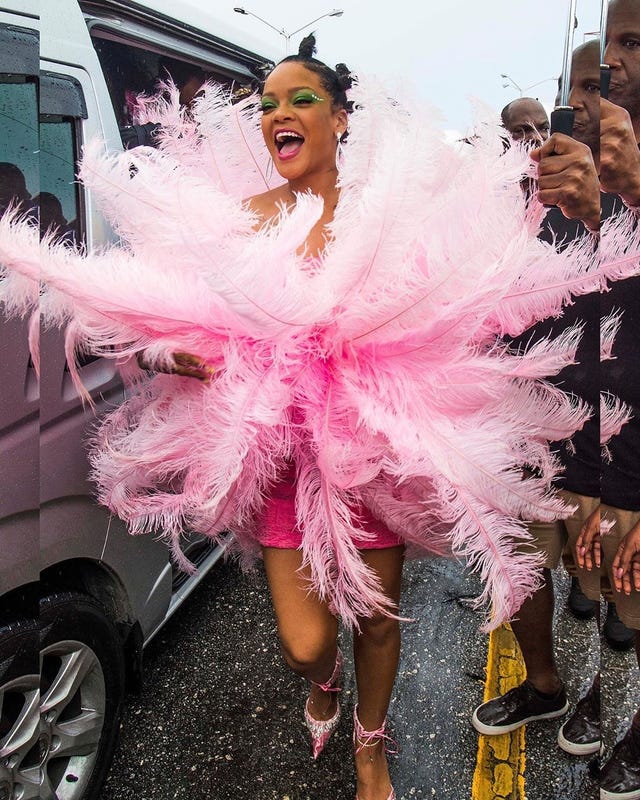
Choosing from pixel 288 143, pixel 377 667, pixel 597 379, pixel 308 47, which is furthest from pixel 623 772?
pixel 308 47

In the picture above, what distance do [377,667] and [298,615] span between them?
0.27 metres

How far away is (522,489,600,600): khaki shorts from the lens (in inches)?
49.8

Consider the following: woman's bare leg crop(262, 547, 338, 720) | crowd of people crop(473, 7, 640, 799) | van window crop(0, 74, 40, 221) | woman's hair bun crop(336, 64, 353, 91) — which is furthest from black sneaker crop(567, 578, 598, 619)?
van window crop(0, 74, 40, 221)

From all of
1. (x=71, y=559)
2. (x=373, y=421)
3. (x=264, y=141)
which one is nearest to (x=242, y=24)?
(x=264, y=141)

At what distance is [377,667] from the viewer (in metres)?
1.59

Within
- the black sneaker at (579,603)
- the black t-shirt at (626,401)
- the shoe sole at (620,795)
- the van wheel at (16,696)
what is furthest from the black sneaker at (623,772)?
the van wheel at (16,696)

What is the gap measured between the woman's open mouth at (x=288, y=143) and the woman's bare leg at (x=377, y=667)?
90 centimetres

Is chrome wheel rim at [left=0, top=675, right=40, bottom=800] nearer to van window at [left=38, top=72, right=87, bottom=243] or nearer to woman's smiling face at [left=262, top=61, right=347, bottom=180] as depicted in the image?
van window at [left=38, top=72, right=87, bottom=243]

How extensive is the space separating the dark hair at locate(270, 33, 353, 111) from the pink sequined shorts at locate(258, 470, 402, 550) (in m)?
0.81

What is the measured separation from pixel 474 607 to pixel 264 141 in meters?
1.12

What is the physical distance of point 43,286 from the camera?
1.09 m

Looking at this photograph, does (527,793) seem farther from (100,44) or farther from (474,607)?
(100,44)

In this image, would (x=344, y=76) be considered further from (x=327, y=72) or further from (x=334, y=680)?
(x=334, y=680)

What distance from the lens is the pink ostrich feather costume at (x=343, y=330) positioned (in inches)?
45.5
